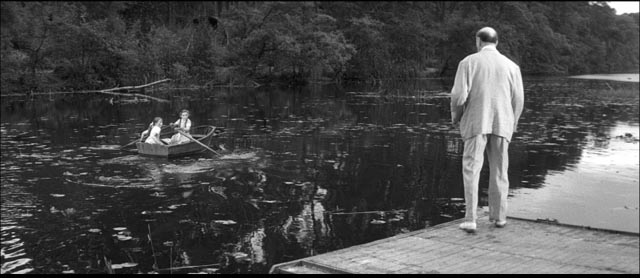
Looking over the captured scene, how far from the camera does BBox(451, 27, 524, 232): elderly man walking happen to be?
20.8ft

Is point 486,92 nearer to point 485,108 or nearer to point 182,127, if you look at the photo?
point 485,108

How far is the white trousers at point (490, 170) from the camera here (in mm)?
6410

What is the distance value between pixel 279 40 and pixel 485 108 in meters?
39.7

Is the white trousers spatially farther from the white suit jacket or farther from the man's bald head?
the man's bald head

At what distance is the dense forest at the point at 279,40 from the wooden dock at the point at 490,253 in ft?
42.2

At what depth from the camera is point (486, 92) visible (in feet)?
20.7

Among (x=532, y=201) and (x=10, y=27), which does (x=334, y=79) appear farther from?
(x=532, y=201)

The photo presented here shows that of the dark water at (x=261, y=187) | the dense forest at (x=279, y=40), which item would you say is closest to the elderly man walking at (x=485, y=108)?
the dark water at (x=261, y=187)

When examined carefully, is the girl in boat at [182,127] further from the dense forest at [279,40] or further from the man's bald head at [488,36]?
the man's bald head at [488,36]

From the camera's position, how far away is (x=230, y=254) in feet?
24.3

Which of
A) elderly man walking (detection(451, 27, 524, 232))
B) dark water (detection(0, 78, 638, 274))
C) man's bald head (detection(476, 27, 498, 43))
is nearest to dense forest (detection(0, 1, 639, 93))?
dark water (detection(0, 78, 638, 274))

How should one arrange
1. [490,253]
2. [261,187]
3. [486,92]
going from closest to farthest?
[490,253], [486,92], [261,187]

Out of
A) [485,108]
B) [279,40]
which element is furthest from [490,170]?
[279,40]

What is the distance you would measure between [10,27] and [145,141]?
2468 cm
